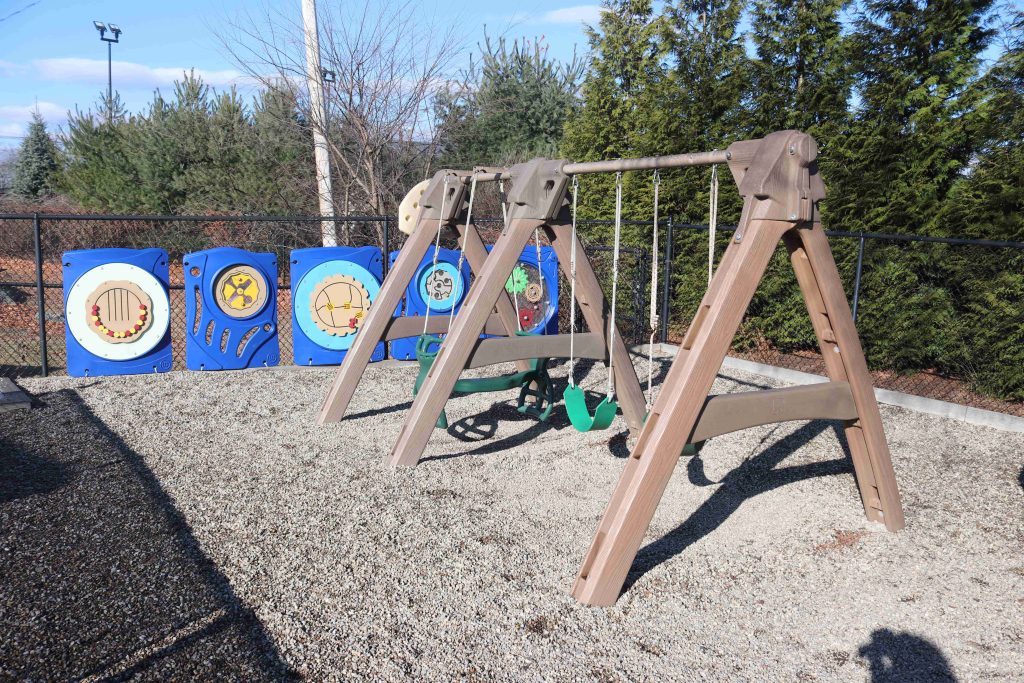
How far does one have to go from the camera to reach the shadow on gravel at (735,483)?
3.25 meters

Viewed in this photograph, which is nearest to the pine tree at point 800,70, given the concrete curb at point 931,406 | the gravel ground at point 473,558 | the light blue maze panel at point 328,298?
the concrete curb at point 931,406

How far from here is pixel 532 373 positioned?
474 cm

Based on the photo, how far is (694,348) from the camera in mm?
2820

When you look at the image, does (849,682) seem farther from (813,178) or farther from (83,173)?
(83,173)

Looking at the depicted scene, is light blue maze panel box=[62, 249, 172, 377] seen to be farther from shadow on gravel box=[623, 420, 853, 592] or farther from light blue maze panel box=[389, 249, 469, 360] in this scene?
shadow on gravel box=[623, 420, 853, 592]

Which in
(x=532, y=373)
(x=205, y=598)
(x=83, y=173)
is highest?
(x=83, y=173)

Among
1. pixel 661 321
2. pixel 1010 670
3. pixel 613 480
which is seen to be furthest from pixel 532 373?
pixel 661 321

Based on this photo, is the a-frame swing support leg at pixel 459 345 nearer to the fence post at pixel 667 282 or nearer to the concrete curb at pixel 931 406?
the concrete curb at pixel 931 406

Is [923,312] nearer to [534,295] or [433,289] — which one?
[534,295]

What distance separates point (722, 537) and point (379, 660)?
1739 mm

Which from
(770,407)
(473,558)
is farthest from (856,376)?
(473,558)

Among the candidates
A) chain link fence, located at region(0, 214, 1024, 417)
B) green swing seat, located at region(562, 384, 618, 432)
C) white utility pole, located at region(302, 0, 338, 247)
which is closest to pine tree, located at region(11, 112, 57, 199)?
chain link fence, located at region(0, 214, 1024, 417)

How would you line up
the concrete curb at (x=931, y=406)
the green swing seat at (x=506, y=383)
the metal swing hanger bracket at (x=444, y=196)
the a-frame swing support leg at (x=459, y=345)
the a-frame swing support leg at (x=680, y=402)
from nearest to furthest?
the a-frame swing support leg at (x=680, y=402) < the a-frame swing support leg at (x=459, y=345) < the green swing seat at (x=506, y=383) < the metal swing hanger bracket at (x=444, y=196) < the concrete curb at (x=931, y=406)

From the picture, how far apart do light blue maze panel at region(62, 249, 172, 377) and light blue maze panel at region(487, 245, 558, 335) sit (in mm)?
3206
